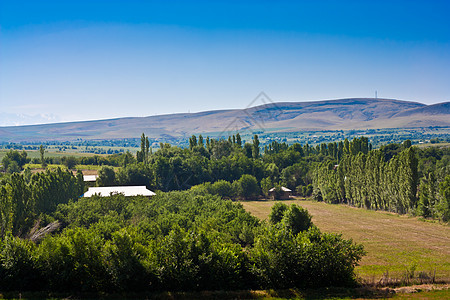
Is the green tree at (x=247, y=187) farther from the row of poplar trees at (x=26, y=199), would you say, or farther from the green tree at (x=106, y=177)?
the row of poplar trees at (x=26, y=199)

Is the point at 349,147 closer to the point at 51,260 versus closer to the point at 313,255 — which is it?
the point at 313,255

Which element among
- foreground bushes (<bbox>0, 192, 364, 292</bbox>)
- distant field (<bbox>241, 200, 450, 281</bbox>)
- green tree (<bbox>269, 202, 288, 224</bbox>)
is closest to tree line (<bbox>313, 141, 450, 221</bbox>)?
distant field (<bbox>241, 200, 450, 281</bbox>)

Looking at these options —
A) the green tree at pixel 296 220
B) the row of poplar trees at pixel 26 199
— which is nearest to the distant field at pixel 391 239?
the green tree at pixel 296 220

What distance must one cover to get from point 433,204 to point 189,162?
56.3 meters

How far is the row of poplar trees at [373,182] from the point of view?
5953cm

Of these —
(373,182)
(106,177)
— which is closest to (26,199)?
(106,177)

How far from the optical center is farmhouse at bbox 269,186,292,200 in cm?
9335

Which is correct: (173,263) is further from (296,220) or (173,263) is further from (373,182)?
(373,182)

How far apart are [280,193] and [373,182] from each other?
96.0 feet

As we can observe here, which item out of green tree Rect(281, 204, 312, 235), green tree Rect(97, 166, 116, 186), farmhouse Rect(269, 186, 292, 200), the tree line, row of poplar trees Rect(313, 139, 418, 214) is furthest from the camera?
farmhouse Rect(269, 186, 292, 200)

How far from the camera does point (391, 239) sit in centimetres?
4269

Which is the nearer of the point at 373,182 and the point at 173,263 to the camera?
the point at 173,263

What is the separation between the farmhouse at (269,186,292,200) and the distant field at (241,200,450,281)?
2356cm

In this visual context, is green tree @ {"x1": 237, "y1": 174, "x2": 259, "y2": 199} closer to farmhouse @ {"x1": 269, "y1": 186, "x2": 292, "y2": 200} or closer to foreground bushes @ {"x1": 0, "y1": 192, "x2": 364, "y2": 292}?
farmhouse @ {"x1": 269, "y1": 186, "x2": 292, "y2": 200}
